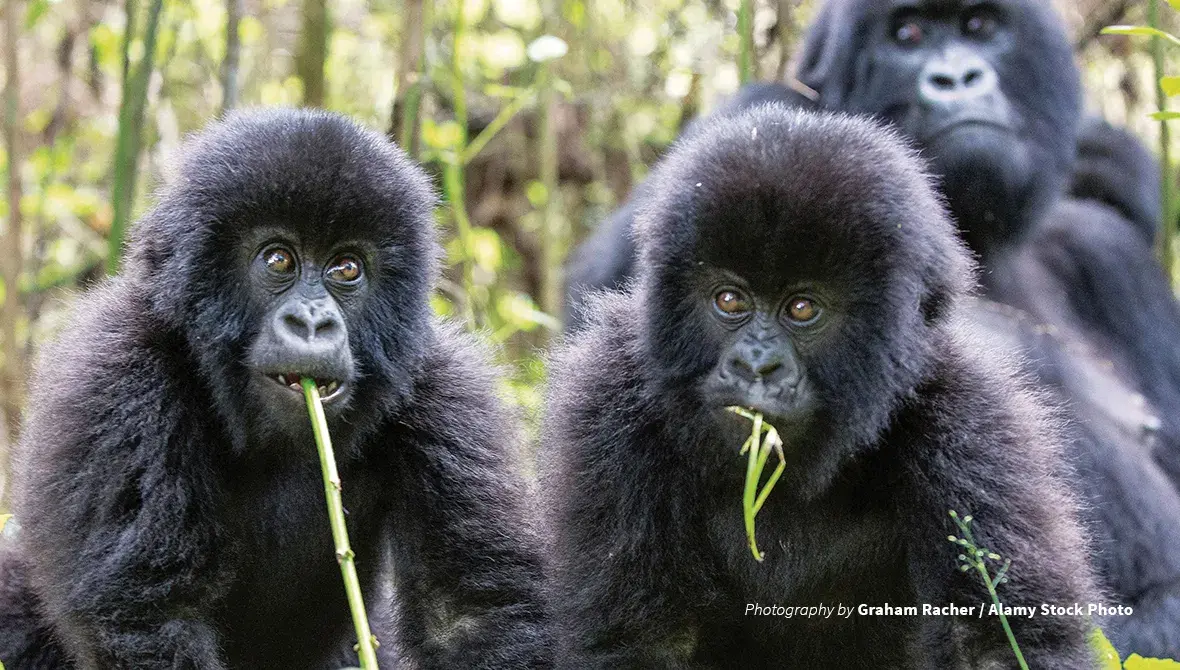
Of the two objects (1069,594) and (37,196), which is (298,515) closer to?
(1069,594)

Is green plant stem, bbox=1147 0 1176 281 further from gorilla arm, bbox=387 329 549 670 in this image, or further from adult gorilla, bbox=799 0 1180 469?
gorilla arm, bbox=387 329 549 670

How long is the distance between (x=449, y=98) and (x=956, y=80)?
3441mm

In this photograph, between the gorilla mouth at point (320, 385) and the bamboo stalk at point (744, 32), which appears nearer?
the gorilla mouth at point (320, 385)

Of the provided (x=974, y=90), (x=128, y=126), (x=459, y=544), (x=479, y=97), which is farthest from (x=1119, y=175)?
(x=128, y=126)

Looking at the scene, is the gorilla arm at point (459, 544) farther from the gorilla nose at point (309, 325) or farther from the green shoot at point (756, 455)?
the green shoot at point (756, 455)

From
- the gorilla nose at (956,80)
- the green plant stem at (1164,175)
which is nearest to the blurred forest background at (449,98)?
the gorilla nose at (956,80)

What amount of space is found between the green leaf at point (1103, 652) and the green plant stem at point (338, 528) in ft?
5.28

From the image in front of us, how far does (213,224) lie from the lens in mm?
3791

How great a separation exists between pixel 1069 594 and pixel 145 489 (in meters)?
2.21

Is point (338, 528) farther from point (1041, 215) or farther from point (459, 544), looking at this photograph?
point (1041, 215)

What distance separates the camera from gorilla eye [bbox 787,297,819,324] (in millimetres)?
3561

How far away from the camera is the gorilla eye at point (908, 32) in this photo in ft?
18.6

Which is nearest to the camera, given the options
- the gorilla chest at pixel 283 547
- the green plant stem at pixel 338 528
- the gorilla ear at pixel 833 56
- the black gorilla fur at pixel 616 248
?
the green plant stem at pixel 338 528

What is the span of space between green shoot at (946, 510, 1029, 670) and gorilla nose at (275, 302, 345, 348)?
1.52 metres
